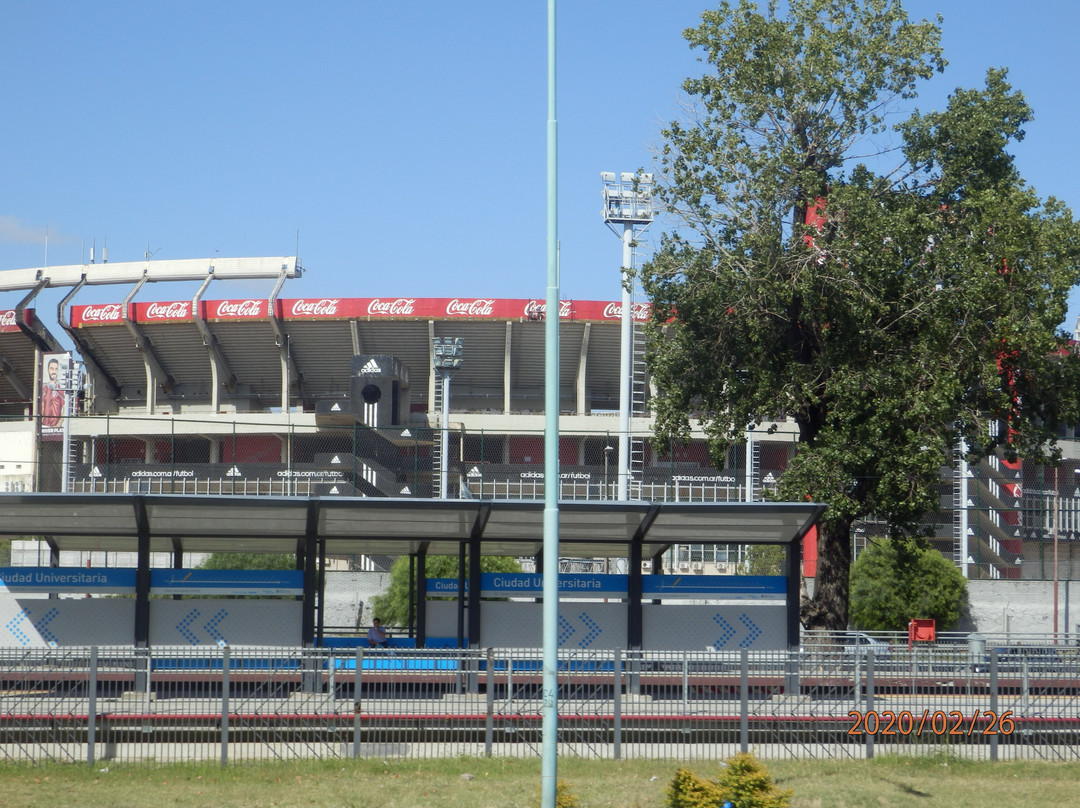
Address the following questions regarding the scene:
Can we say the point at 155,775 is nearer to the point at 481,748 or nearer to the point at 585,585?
the point at 481,748

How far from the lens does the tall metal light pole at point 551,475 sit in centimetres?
1132

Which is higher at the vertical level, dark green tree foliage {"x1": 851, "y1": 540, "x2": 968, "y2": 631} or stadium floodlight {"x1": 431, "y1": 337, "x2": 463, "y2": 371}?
stadium floodlight {"x1": 431, "y1": 337, "x2": 463, "y2": 371}

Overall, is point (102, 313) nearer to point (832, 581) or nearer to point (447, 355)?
point (447, 355)

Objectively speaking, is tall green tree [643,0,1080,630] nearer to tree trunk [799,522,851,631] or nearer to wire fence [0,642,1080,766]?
tree trunk [799,522,851,631]

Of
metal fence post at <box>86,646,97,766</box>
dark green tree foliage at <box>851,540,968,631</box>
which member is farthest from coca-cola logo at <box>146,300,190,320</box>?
metal fence post at <box>86,646,97,766</box>

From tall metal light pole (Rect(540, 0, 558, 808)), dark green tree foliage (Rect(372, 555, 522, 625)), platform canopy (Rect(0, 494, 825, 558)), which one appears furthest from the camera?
dark green tree foliage (Rect(372, 555, 522, 625))

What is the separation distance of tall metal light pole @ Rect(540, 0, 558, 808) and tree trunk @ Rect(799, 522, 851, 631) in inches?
567

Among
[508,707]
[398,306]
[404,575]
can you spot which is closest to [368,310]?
[398,306]

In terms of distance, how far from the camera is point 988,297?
2394 centimetres

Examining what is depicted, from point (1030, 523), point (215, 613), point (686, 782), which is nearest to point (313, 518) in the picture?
point (215, 613)

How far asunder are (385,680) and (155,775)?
113 inches

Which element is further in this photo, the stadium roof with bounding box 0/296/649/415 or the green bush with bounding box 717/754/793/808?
the stadium roof with bounding box 0/296/649/415

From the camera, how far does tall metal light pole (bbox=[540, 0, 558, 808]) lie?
1132cm

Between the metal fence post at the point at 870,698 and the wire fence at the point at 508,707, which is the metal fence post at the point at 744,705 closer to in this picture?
the wire fence at the point at 508,707
